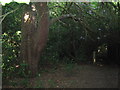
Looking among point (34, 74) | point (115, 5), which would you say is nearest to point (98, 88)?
point (34, 74)

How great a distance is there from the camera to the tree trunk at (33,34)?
19.6 ft

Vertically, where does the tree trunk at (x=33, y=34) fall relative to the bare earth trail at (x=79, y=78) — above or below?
above

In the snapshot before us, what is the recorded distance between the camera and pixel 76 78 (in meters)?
6.43

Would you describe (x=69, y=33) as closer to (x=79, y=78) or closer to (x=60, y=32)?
(x=60, y=32)

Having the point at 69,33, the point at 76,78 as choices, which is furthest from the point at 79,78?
the point at 69,33

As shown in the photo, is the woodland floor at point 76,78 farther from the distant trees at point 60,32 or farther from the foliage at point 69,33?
the distant trees at point 60,32

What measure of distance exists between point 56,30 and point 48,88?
3.11 metres

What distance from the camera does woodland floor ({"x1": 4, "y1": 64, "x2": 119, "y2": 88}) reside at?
579 cm

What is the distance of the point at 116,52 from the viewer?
809cm

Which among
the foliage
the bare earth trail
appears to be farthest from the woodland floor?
the foliage

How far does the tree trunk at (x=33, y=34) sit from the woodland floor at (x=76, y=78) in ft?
1.92

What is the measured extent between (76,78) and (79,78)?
10 cm

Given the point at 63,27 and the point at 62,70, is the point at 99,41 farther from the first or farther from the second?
the point at 62,70

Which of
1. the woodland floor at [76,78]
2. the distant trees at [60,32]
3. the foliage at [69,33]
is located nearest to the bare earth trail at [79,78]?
the woodland floor at [76,78]
